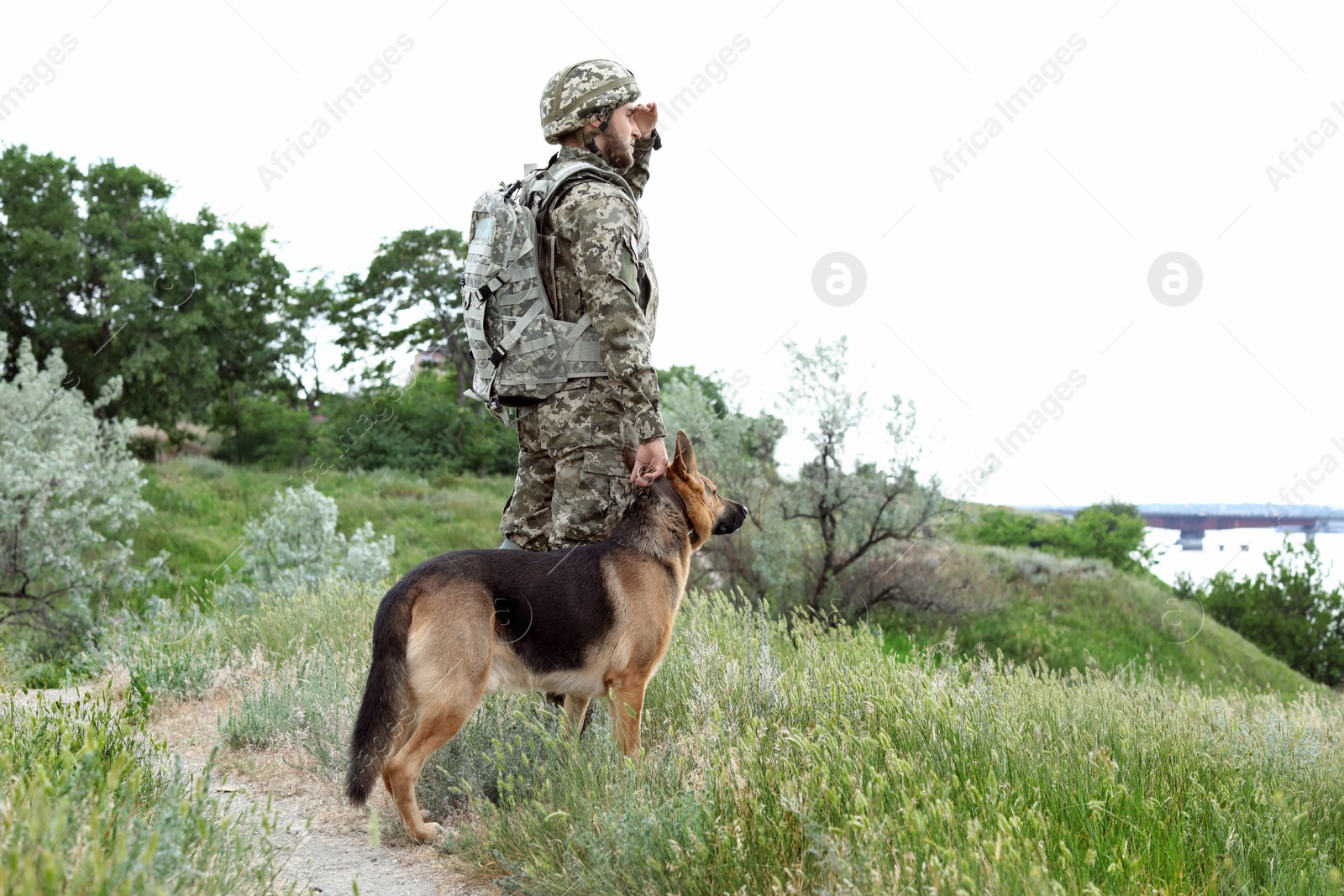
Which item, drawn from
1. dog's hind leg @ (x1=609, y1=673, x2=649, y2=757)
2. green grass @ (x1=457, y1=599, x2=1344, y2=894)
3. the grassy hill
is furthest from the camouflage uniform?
the grassy hill

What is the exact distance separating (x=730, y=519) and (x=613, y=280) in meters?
1.30

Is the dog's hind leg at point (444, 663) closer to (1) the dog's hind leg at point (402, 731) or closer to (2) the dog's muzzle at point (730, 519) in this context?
(1) the dog's hind leg at point (402, 731)

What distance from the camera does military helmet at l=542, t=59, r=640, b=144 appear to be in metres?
4.70

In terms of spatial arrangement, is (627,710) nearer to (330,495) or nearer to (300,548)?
(300,548)

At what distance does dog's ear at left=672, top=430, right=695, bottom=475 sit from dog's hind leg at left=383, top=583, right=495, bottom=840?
110cm

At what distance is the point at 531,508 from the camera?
485 cm

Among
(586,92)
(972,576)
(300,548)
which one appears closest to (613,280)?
(586,92)

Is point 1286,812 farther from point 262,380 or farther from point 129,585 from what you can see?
point 262,380

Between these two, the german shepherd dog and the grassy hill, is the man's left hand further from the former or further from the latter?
the grassy hill

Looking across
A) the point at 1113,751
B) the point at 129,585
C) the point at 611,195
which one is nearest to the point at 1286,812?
the point at 1113,751

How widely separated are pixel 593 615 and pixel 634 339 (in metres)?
1.26

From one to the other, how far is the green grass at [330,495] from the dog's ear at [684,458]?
16.2 meters

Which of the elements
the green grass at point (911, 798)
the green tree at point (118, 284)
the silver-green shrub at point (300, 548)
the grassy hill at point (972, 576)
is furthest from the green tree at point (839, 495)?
the green tree at point (118, 284)

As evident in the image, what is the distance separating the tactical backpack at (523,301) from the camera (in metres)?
4.54
